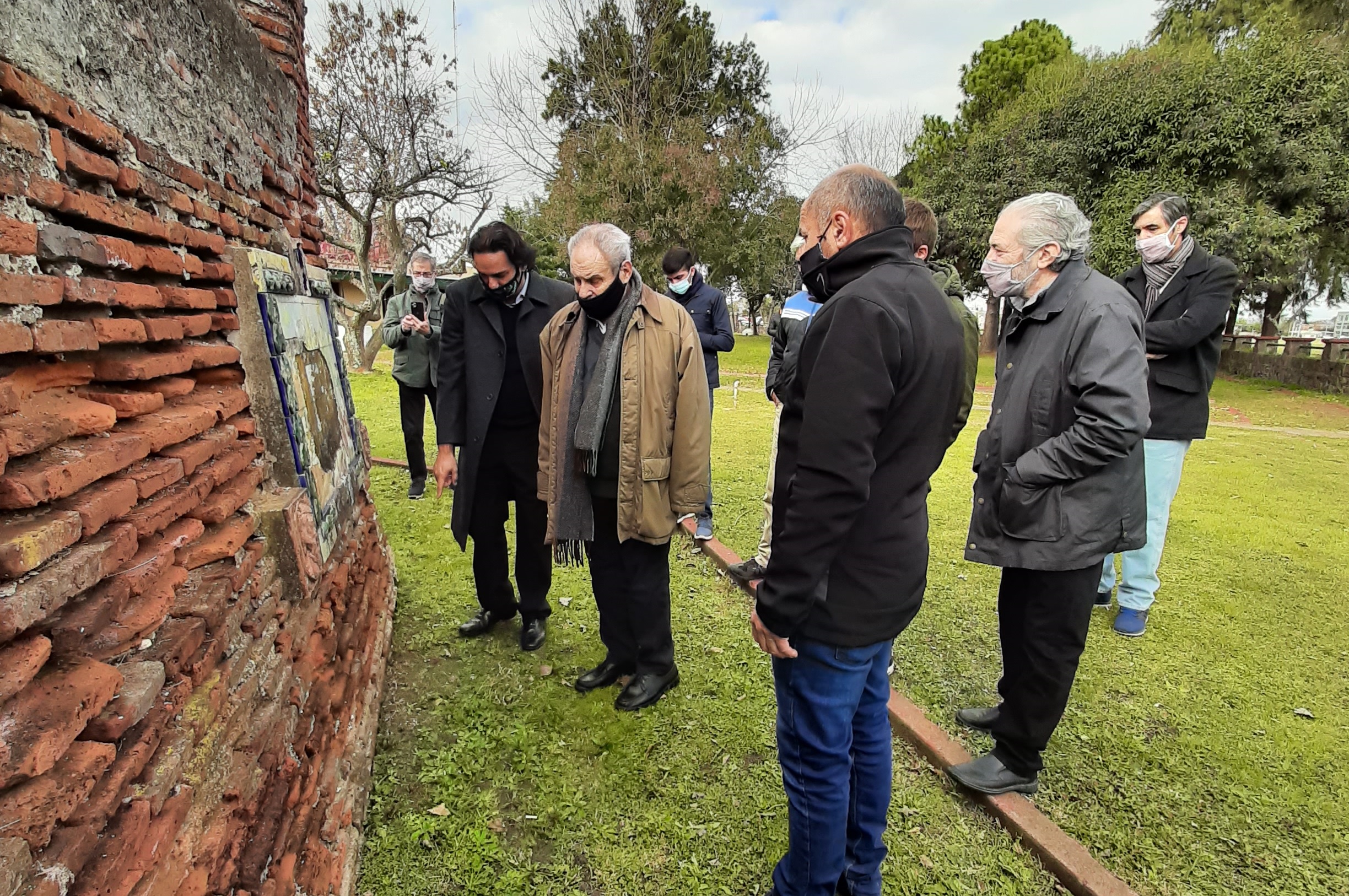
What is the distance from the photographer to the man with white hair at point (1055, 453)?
2.10m

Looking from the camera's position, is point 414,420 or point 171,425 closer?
point 171,425

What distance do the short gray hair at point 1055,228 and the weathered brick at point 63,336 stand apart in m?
2.47

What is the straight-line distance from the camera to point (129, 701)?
1152 millimetres

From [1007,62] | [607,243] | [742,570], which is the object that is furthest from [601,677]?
[1007,62]

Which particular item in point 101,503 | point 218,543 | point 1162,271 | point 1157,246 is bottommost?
point 218,543

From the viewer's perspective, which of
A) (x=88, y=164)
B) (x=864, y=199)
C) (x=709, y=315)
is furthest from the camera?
(x=709, y=315)

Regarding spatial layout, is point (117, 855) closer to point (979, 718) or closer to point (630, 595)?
point (630, 595)

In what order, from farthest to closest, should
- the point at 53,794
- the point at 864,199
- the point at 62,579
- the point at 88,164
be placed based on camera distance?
the point at 864,199, the point at 88,164, the point at 62,579, the point at 53,794

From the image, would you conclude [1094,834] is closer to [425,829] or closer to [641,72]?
[425,829]

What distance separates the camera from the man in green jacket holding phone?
5250mm

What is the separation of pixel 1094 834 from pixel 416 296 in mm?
5356

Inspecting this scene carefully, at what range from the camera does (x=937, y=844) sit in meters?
2.26

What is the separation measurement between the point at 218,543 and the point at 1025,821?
267cm

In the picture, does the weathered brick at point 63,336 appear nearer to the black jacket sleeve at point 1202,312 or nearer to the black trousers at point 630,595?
the black trousers at point 630,595
